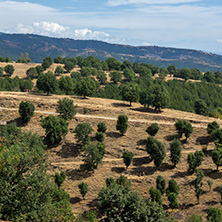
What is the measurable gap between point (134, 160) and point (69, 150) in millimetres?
21069

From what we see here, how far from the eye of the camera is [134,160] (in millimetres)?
70250

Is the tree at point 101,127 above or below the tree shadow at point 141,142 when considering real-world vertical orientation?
above

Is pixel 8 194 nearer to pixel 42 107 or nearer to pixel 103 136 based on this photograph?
pixel 103 136

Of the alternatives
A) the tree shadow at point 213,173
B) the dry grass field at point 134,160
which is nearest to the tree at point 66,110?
the dry grass field at point 134,160

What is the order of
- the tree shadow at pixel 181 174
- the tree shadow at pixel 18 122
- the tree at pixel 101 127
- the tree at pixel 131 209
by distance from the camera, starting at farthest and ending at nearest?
the tree shadow at pixel 18 122 < the tree at pixel 101 127 < the tree shadow at pixel 181 174 < the tree at pixel 131 209

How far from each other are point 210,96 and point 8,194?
556ft

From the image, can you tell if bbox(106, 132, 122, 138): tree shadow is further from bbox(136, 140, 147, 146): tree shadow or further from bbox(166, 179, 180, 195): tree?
bbox(166, 179, 180, 195): tree

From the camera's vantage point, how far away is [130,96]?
101875mm

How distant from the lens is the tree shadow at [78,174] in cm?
6116

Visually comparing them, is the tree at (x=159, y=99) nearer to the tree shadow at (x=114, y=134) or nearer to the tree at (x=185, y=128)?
the tree at (x=185, y=128)

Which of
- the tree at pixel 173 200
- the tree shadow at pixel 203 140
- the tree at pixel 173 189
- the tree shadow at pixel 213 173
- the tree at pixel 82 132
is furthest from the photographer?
the tree shadow at pixel 203 140

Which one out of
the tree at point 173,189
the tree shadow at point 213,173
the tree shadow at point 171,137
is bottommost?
the tree at point 173,189

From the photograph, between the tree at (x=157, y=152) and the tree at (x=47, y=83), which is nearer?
the tree at (x=157, y=152)

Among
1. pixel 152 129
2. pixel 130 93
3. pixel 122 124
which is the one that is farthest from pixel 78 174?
pixel 130 93
